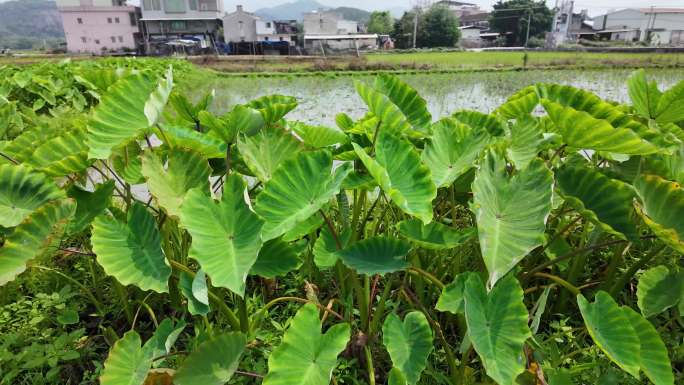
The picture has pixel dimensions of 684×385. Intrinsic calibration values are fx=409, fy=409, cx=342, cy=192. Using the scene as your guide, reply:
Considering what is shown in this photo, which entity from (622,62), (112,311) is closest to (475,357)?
(112,311)

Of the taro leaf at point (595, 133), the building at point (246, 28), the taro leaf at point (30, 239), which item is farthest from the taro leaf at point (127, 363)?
the building at point (246, 28)

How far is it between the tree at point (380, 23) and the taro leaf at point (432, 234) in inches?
1885

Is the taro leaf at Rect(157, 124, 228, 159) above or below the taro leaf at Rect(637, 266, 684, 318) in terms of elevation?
above

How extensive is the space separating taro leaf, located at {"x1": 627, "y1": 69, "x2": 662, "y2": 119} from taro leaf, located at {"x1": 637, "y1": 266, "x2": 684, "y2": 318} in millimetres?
510

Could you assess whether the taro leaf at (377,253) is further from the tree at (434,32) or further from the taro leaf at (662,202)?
the tree at (434,32)

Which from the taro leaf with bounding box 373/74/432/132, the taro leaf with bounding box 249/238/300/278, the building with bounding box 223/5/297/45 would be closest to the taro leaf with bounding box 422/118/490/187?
the taro leaf with bounding box 373/74/432/132

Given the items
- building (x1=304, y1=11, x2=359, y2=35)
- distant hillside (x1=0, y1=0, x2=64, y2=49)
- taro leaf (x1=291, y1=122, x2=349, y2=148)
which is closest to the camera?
taro leaf (x1=291, y1=122, x2=349, y2=148)

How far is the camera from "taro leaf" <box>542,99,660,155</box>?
795 mm

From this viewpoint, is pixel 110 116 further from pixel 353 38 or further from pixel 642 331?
pixel 353 38

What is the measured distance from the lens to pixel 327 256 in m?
0.93

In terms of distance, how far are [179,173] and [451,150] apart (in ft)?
2.19

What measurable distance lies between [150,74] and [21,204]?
0.43 m

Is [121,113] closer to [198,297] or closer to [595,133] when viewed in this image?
[198,297]

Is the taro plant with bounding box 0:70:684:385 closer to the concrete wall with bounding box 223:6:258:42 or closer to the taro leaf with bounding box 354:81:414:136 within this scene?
the taro leaf with bounding box 354:81:414:136
